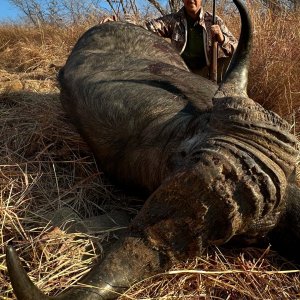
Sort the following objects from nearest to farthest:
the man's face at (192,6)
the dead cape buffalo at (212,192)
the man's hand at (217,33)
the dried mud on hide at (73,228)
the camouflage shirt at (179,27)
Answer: the dead cape buffalo at (212,192) → the dried mud on hide at (73,228) → the man's hand at (217,33) → the man's face at (192,6) → the camouflage shirt at (179,27)

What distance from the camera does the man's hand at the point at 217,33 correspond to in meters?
4.76

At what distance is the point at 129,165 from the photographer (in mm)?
2764

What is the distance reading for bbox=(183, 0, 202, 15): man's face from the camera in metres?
5.05

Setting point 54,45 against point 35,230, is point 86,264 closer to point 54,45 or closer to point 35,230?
point 35,230

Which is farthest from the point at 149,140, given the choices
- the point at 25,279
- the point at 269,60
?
the point at 269,60

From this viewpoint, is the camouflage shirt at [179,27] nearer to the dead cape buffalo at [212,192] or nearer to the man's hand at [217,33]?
the man's hand at [217,33]

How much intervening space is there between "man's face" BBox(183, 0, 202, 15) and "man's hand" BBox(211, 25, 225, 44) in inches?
16.0

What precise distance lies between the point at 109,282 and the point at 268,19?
356 centimetres

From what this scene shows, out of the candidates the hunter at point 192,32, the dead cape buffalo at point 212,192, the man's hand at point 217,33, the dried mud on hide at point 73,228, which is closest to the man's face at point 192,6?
the hunter at point 192,32

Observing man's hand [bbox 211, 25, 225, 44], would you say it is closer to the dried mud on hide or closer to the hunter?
the hunter

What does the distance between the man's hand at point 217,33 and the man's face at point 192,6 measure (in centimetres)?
41

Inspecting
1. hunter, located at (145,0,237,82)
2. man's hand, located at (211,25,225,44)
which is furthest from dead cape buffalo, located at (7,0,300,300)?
hunter, located at (145,0,237,82)

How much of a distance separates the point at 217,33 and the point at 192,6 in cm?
50

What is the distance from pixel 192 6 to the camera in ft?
16.7
